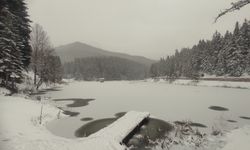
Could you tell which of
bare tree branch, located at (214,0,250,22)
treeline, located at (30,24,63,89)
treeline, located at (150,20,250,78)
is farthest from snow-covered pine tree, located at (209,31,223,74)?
bare tree branch, located at (214,0,250,22)

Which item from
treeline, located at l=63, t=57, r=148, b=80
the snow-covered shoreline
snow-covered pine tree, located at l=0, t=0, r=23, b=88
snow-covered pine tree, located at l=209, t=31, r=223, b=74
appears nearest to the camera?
the snow-covered shoreline

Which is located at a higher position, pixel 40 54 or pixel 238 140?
pixel 40 54

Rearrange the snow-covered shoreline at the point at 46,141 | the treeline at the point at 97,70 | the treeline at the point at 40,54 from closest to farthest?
the snow-covered shoreline at the point at 46,141 < the treeline at the point at 40,54 < the treeline at the point at 97,70

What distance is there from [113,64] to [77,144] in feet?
426

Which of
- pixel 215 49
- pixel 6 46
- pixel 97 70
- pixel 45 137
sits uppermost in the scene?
pixel 215 49

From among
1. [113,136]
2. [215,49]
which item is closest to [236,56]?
[215,49]

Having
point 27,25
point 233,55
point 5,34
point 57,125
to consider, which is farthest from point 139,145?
point 233,55

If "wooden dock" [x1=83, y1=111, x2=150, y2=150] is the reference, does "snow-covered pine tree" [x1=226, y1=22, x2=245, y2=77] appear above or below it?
above

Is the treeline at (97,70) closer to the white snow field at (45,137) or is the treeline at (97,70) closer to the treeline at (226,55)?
the treeline at (226,55)

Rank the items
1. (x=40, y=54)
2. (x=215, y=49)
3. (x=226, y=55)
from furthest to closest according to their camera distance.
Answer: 1. (x=215, y=49)
2. (x=226, y=55)
3. (x=40, y=54)

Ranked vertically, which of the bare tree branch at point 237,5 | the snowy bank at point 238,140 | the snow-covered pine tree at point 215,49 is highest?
the snow-covered pine tree at point 215,49

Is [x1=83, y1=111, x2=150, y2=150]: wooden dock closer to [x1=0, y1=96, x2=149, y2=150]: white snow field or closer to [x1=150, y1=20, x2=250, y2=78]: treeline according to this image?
[x1=0, y1=96, x2=149, y2=150]: white snow field

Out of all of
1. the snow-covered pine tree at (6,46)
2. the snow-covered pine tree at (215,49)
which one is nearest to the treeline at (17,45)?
the snow-covered pine tree at (6,46)

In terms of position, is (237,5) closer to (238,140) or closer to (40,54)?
(238,140)
